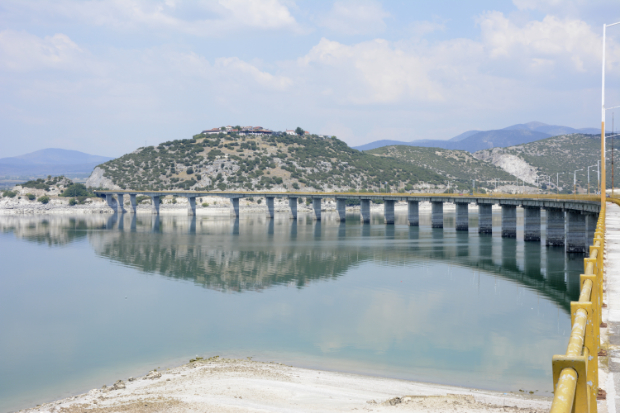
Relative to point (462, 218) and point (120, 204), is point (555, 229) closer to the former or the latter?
point (462, 218)

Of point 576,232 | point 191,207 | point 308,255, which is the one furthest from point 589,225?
point 191,207

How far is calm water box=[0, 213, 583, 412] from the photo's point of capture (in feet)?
83.0

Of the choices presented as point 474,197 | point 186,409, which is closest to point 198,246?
point 474,197

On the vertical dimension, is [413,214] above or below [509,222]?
below

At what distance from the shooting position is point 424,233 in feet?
322

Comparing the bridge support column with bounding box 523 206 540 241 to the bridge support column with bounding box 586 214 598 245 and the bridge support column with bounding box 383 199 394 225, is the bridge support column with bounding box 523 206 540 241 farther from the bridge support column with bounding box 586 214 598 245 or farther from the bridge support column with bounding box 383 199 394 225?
the bridge support column with bounding box 383 199 394 225

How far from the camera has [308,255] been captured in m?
69.6

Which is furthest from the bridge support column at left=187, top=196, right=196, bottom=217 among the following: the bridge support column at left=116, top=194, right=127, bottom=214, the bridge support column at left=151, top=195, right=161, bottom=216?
the bridge support column at left=116, top=194, right=127, bottom=214

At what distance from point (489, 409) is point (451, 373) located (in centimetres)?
619

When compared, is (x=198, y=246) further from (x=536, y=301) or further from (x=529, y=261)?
(x=536, y=301)

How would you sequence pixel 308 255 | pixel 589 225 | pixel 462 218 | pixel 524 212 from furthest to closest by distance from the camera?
pixel 462 218
pixel 524 212
pixel 308 255
pixel 589 225

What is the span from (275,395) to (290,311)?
17879 mm

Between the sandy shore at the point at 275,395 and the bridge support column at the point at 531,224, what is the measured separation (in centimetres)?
6515

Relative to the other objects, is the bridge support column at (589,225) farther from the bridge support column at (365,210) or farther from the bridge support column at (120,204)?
the bridge support column at (120,204)
